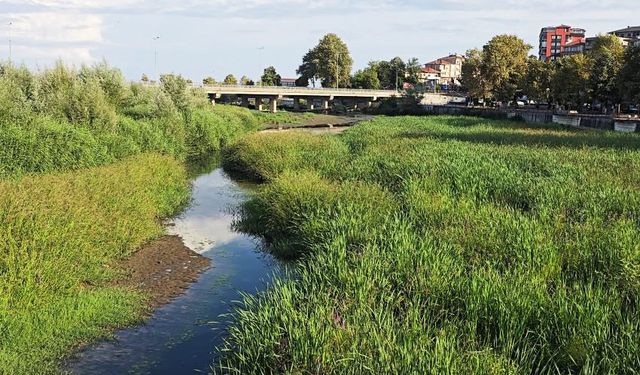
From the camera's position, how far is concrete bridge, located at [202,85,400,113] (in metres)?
96.8

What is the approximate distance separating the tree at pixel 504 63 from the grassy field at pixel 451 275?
229 feet

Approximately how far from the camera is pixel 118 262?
14539 mm

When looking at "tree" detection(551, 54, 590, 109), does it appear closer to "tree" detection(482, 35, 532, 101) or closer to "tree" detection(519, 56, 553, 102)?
"tree" detection(519, 56, 553, 102)

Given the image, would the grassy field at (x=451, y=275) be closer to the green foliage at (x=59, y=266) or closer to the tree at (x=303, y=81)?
the green foliage at (x=59, y=266)

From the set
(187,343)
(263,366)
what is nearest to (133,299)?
(187,343)

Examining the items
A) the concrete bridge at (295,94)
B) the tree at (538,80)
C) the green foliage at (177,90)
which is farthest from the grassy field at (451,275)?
the concrete bridge at (295,94)

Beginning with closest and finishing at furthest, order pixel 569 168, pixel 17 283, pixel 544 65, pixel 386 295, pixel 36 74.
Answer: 1. pixel 386 295
2. pixel 17 283
3. pixel 569 168
4. pixel 36 74
5. pixel 544 65

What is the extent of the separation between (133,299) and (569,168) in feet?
52.4

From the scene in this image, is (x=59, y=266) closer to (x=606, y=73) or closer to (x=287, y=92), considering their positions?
(x=606, y=73)

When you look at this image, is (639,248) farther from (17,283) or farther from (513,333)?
(17,283)

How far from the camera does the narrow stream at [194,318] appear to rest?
32.1ft

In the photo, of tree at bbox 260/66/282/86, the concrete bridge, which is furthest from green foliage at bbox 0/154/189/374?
tree at bbox 260/66/282/86

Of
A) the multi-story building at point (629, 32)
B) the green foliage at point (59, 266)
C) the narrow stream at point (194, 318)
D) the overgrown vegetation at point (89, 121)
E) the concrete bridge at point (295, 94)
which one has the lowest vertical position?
the narrow stream at point (194, 318)

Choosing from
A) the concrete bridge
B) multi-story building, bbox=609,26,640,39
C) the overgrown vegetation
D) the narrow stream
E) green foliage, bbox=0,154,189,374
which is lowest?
the narrow stream
